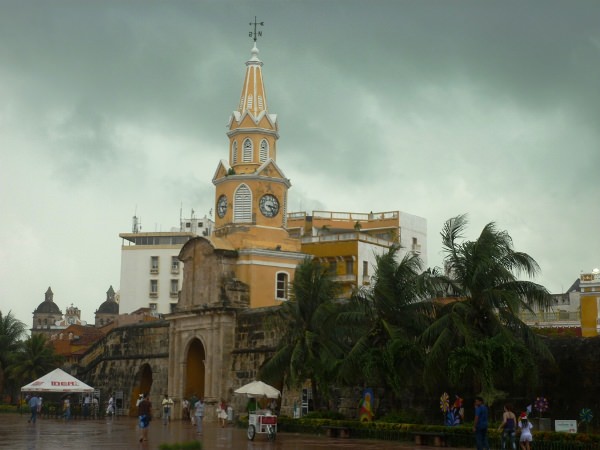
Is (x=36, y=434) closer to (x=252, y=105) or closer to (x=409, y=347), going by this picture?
(x=409, y=347)

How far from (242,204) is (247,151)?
3.14 metres

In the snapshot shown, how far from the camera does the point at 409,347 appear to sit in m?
32.3

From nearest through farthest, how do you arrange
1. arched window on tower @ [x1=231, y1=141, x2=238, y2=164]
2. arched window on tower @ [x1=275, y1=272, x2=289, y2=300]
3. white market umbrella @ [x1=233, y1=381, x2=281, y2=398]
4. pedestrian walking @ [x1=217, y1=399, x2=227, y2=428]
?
1. white market umbrella @ [x1=233, y1=381, x2=281, y2=398]
2. pedestrian walking @ [x1=217, y1=399, x2=227, y2=428]
3. arched window on tower @ [x1=275, y1=272, x2=289, y2=300]
4. arched window on tower @ [x1=231, y1=141, x2=238, y2=164]

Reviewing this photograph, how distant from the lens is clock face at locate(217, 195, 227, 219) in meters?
51.7

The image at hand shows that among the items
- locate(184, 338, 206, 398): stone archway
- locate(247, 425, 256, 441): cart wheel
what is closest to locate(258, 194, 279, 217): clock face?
locate(184, 338, 206, 398): stone archway

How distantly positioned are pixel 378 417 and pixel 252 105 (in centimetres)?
2334

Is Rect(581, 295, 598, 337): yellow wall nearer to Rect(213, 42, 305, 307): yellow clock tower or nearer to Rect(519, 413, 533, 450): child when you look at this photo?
Rect(213, 42, 305, 307): yellow clock tower

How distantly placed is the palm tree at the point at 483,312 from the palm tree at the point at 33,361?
37.3m

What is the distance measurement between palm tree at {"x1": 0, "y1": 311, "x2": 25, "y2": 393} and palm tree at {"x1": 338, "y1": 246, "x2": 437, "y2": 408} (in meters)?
36.4

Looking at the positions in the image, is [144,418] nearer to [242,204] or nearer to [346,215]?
[242,204]

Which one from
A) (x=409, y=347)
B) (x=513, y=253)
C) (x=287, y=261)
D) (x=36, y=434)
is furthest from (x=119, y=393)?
(x=513, y=253)

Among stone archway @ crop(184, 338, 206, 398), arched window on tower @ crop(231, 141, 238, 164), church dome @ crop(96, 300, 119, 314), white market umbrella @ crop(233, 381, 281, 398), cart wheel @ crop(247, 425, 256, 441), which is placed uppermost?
arched window on tower @ crop(231, 141, 238, 164)

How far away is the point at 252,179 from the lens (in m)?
50.8

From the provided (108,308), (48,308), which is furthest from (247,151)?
(48,308)
